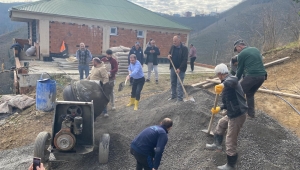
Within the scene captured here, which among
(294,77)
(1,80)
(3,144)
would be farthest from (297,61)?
(1,80)

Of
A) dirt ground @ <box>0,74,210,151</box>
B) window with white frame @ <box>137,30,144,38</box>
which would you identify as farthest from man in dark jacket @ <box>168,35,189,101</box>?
window with white frame @ <box>137,30,144,38</box>

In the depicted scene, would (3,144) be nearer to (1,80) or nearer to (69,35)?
(69,35)

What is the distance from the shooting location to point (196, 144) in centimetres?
519

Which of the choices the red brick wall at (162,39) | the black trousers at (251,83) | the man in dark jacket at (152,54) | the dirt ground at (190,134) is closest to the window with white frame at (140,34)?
the red brick wall at (162,39)

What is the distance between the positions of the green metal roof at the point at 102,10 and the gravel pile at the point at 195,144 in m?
14.1

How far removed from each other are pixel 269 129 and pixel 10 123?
27.1 feet

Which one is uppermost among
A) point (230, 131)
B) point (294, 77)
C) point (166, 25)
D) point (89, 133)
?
point (166, 25)

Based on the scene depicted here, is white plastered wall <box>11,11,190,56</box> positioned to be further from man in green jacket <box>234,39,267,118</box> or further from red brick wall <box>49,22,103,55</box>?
man in green jacket <box>234,39,267,118</box>

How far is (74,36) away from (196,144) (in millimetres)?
16230

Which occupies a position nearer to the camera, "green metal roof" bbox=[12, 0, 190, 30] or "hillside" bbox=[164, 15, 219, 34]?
"green metal roof" bbox=[12, 0, 190, 30]

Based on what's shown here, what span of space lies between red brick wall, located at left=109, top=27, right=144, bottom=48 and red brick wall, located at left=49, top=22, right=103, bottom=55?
1134 mm

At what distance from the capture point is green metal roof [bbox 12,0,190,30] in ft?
60.6

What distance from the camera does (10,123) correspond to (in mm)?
8984

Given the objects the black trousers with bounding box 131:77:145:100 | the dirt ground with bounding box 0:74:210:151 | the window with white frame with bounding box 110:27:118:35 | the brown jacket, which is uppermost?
the window with white frame with bounding box 110:27:118:35
